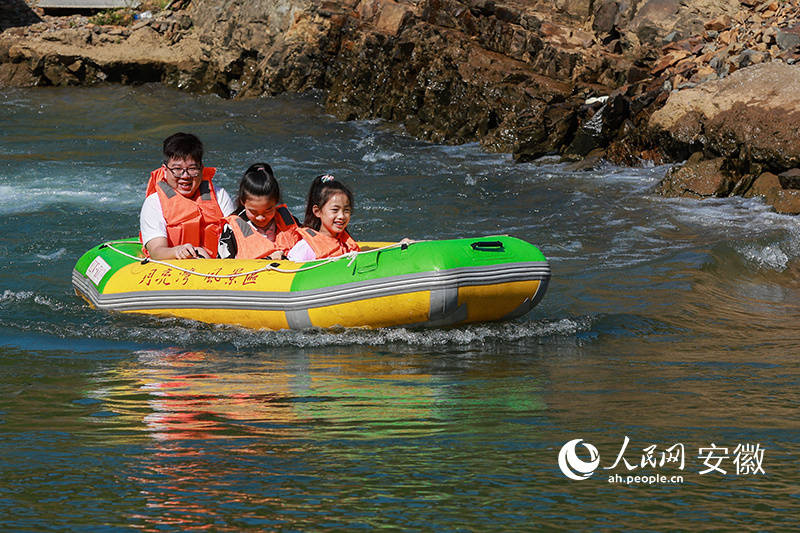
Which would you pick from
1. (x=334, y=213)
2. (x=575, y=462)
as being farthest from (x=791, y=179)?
(x=575, y=462)

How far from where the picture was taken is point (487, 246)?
606 cm

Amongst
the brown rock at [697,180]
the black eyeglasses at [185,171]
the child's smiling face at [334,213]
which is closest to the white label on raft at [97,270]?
the black eyeglasses at [185,171]

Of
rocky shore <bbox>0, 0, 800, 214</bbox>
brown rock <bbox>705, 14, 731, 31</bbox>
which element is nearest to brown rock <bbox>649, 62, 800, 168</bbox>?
rocky shore <bbox>0, 0, 800, 214</bbox>

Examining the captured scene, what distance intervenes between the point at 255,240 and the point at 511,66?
26.7ft

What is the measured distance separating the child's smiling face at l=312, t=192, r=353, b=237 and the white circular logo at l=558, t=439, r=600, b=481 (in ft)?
9.32

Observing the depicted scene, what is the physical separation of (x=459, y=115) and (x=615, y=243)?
5534 millimetres

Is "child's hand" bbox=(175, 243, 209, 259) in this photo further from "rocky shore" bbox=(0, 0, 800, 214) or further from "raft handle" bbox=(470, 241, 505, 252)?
"rocky shore" bbox=(0, 0, 800, 214)

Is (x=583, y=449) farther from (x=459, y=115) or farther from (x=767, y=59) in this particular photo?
(x=459, y=115)

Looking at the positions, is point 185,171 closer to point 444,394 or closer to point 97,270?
point 97,270

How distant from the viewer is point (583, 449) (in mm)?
3783

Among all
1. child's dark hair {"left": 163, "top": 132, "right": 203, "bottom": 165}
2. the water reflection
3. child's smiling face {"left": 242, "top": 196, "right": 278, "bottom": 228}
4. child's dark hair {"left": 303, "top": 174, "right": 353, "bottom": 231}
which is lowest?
the water reflection

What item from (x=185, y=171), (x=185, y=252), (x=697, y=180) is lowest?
(x=185, y=252)

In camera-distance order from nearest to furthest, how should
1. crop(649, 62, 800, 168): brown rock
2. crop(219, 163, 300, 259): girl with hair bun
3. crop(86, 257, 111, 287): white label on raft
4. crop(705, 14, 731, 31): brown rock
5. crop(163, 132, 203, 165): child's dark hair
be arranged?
crop(219, 163, 300, 259): girl with hair bun < crop(163, 132, 203, 165): child's dark hair < crop(86, 257, 111, 287): white label on raft < crop(649, 62, 800, 168): brown rock < crop(705, 14, 731, 31): brown rock

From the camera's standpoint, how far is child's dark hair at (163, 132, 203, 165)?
6801mm
